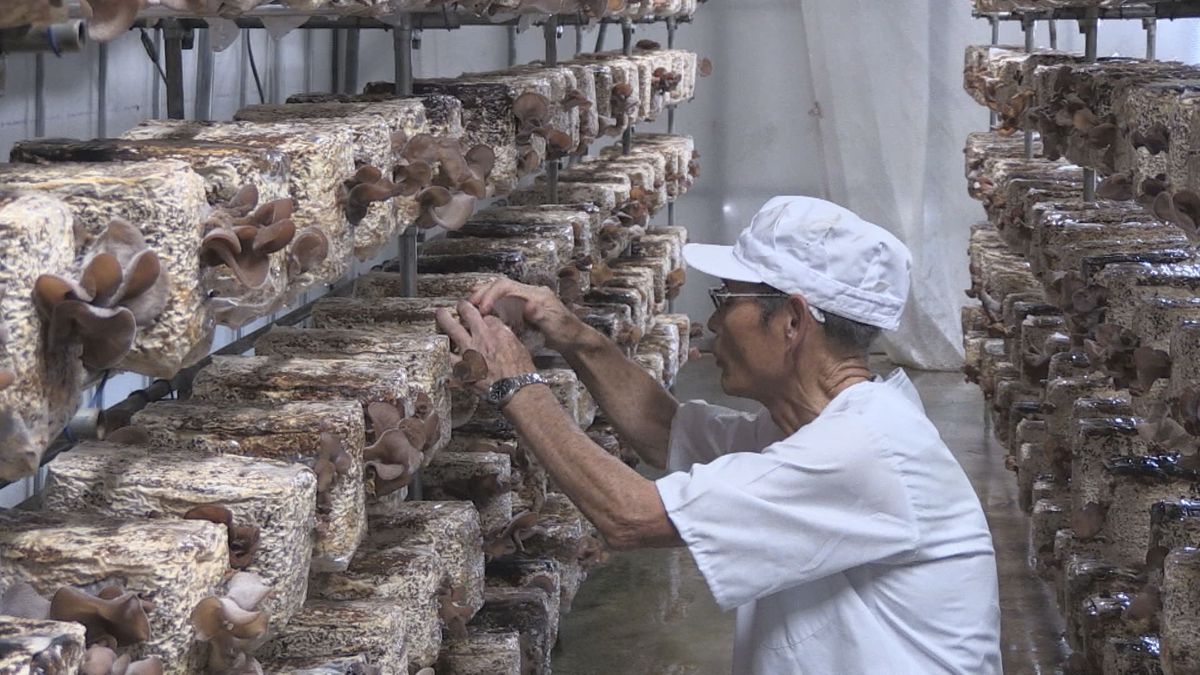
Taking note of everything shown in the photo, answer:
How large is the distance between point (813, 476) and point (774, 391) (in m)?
0.26

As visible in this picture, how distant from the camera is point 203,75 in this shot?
428cm

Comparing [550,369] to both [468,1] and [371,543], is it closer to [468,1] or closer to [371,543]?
[468,1]

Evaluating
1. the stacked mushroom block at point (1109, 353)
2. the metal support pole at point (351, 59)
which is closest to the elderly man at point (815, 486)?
the stacked mushroom block at point (1109, 353)

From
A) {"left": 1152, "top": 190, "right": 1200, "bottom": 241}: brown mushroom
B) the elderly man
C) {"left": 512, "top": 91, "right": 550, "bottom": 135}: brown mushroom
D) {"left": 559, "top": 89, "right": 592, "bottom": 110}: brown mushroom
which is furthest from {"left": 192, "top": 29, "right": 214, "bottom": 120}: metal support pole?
{"left": 1152, "top": 190, "right": 1200, "bottom": 241}: brown mushroom

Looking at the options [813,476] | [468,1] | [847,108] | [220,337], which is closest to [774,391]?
[813,476]

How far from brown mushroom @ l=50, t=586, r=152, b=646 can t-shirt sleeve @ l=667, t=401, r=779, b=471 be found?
1377mm

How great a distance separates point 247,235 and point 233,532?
0.34 metres

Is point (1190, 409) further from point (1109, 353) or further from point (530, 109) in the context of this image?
point (530, 109)

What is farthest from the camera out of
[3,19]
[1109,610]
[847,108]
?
[847,108]

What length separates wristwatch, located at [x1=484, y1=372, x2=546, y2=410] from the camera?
249cm

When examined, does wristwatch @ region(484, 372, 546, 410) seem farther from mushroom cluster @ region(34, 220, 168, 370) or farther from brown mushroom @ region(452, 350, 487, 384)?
mushroom cluster @ region(34, 220, 168, 370)

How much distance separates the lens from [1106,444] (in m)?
3.82

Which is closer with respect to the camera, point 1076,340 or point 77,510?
point 77,510

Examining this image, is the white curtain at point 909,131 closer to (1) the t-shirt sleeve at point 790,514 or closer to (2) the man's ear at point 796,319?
(2) the man's ear at point 796,319
